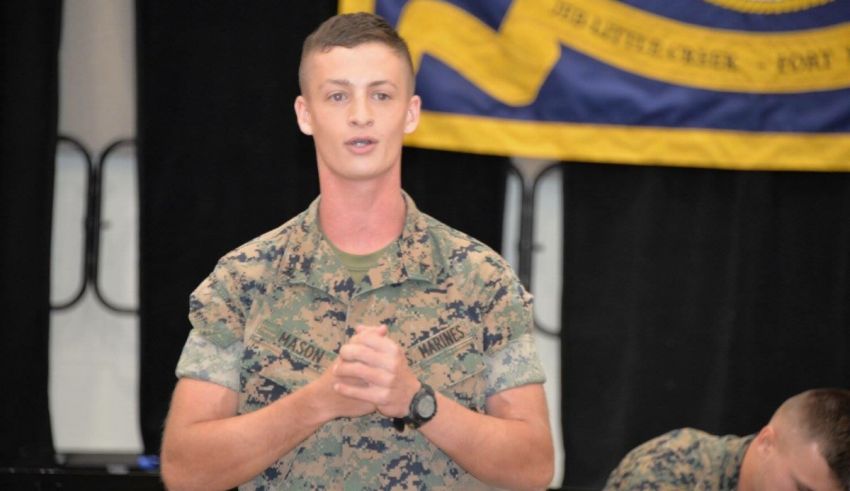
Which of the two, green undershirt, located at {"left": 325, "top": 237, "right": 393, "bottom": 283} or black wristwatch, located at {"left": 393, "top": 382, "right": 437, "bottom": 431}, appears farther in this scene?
green undershirt, located at {"left": 325, "top": 237, "right": 393, "bottom": 283}

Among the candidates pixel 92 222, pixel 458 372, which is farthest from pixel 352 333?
pixel 92 222

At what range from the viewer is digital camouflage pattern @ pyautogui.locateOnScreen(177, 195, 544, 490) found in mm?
1440

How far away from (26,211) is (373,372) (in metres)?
2.30

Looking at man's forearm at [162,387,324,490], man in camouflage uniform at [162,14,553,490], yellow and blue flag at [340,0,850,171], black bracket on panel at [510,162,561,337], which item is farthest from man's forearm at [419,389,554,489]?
black bracket on panel at [510,162,561,337]

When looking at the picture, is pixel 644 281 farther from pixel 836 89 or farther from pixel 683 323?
pixel 836 89

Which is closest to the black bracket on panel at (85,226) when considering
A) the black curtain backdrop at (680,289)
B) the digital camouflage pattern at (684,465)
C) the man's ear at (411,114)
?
the black curtain backdrop at (680,289)

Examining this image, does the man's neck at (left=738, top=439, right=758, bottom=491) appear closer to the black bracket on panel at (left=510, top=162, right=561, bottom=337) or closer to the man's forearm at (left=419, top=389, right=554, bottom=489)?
the man's forearm at (left=419, top=389, right=554, bottom=489)

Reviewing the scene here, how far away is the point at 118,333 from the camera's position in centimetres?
348

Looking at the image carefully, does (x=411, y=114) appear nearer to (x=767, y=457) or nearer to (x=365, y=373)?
(x=365, y=373)

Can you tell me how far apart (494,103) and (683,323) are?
0.91 meters

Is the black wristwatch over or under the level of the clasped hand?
under

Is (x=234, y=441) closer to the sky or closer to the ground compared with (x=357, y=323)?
closer to the ground

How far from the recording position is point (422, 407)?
133cm

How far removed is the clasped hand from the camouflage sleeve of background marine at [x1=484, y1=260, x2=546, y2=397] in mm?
175
